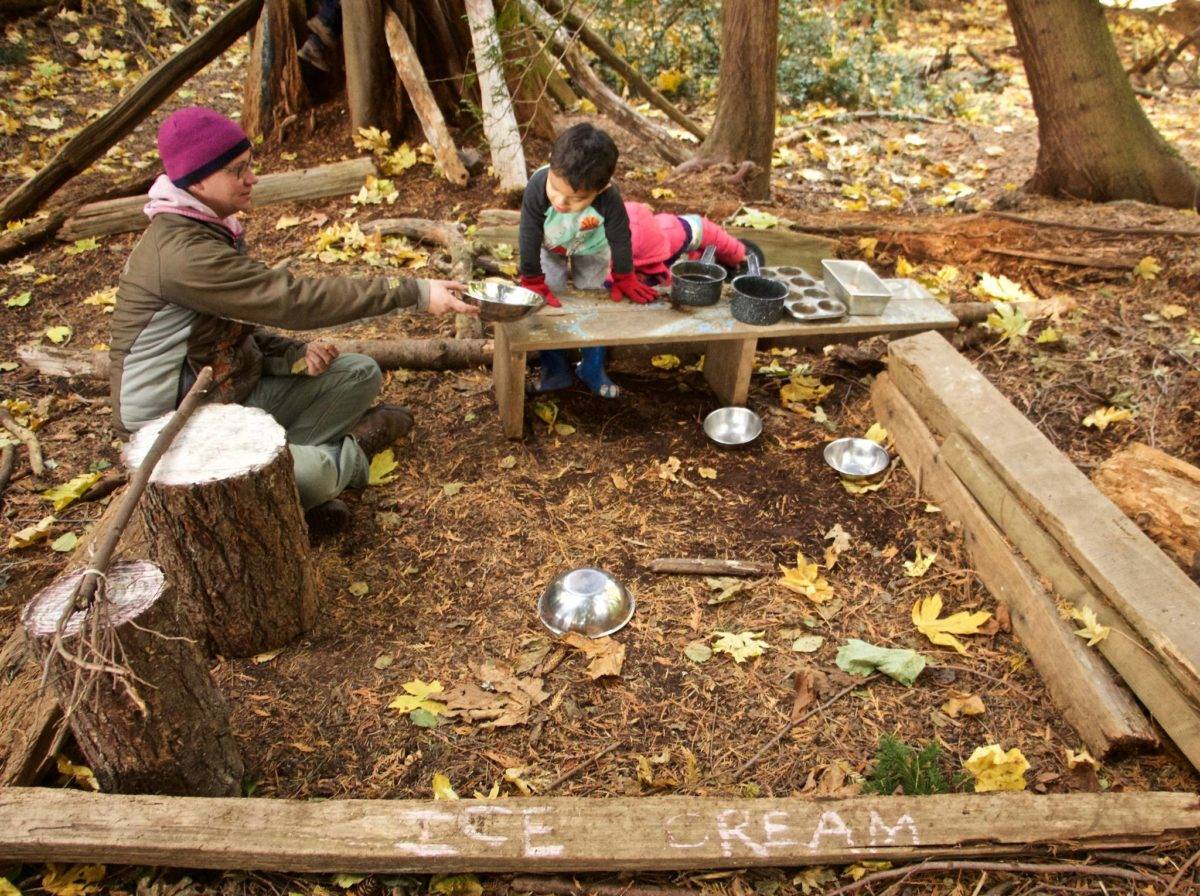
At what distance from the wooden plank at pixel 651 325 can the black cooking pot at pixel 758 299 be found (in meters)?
0.04

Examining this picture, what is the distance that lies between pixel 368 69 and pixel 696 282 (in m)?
4.00

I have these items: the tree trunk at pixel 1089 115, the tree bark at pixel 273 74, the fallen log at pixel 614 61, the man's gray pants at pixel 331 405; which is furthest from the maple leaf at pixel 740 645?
the tree bark at pixel 273 74

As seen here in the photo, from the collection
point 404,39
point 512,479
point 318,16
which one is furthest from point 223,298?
point 318,16

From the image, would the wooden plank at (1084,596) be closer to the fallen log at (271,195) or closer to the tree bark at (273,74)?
the fallen log at (271,195)

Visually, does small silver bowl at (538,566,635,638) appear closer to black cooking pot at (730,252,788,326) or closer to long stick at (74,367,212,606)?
long stick at (74,367,212,606)

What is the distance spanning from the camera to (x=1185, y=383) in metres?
4.07

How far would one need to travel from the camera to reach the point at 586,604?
3.09 metres

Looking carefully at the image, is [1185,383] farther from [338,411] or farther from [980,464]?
[338,411]

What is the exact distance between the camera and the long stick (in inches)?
79.0

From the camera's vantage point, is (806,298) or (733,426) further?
(806,298)

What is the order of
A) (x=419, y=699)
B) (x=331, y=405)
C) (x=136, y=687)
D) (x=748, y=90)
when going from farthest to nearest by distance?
(x=748, y=90) → (x=331, y=405) → (x=419, y=699) → (x=136, y=687)

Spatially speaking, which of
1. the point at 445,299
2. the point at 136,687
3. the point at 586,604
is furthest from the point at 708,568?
the point at 136,687

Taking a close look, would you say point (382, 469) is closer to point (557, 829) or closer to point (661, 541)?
point (661, 541)

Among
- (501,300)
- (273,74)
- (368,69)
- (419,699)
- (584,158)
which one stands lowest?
(419,699)
